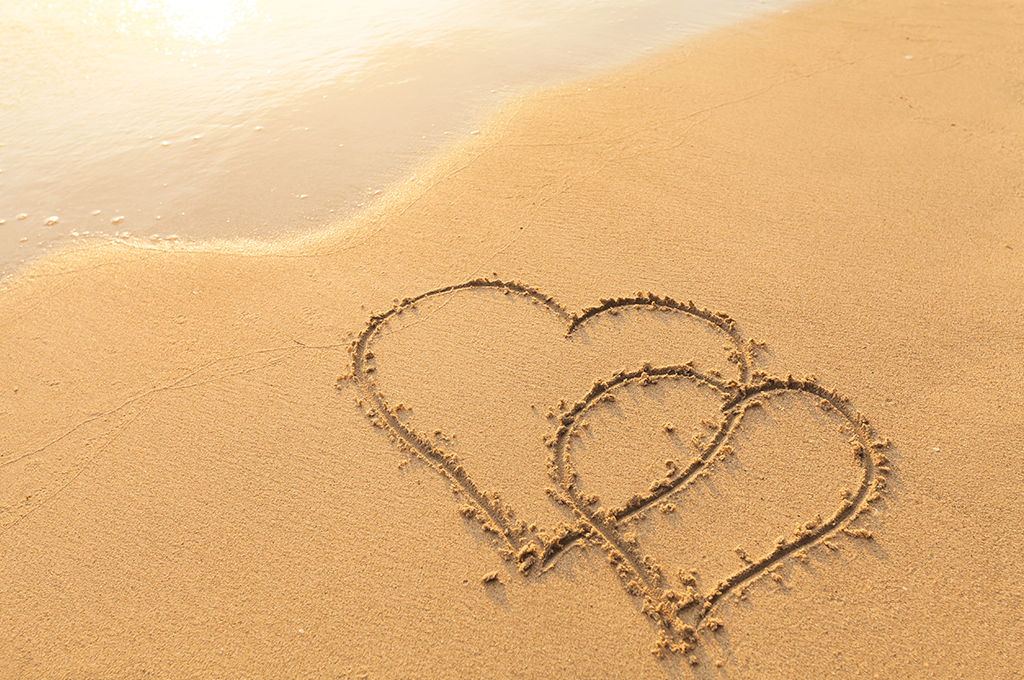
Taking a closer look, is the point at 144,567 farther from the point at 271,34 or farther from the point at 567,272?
the point at 271,34

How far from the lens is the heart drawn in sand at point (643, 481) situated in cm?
216

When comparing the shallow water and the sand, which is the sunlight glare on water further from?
the sand

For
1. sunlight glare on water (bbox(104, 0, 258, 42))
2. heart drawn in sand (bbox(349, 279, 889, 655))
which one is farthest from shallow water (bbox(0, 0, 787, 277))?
heart drawn in sand (bbox(349, 279, 889, 655))

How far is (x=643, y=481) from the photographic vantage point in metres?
2.43

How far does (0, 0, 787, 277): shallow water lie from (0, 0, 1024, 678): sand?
0.37m

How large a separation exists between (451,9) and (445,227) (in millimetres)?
3277

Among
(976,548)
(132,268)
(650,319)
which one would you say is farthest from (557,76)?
(976,548)

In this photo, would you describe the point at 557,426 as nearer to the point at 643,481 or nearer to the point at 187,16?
the point at 643,481

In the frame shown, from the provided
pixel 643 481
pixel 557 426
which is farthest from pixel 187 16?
pixel 643 481

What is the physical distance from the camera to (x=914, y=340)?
280 centimetres

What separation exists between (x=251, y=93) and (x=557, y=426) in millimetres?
3615

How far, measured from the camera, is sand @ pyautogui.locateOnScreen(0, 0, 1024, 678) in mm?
2094

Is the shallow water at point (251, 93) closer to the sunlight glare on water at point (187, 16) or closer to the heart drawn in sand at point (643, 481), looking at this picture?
the sunlight glare on water at point (187, 16)

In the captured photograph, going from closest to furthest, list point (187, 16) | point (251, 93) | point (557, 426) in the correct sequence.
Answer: point (557, 426) < point (251, 93) < point (187, 16)
